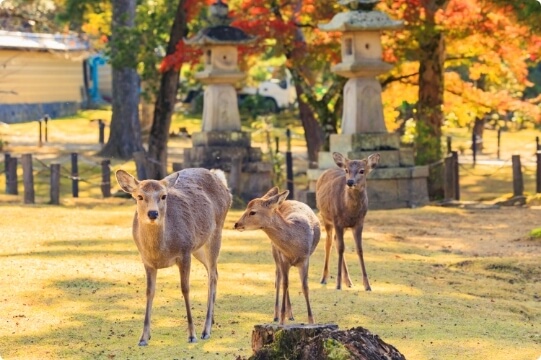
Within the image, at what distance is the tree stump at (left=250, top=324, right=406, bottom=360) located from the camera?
7457 millimetres

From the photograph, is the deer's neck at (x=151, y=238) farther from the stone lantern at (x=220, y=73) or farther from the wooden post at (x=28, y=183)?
the stone lantern at (x=220, y=73)

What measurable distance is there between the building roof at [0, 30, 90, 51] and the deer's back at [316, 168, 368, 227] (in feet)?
90.5

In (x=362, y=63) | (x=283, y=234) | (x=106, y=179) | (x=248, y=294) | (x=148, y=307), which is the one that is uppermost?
(x=362, y=63)

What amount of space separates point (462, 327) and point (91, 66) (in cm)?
4161

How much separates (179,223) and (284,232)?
1.07 m

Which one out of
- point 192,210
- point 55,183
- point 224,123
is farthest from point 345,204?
point 224,123

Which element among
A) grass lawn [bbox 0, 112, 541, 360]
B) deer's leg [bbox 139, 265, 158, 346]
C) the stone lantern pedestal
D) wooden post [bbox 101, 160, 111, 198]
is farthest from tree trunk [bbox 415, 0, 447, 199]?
deer's leg [bbox 139, 265, 158, 346]

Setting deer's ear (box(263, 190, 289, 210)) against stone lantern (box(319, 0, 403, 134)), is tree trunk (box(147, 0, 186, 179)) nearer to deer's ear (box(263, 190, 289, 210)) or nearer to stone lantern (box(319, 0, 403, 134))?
stone lantern (box(319, 0, 403, 134))

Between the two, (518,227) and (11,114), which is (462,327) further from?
(11,114)

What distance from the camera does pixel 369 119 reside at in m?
21.5

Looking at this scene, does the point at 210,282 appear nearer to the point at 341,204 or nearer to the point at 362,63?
the point at 341,204

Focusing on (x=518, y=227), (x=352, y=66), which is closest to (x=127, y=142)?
(x=352, y=66)

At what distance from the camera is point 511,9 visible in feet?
61.3

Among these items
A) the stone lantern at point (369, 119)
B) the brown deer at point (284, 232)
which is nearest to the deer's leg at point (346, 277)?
the brown deer at point (284, 232)
